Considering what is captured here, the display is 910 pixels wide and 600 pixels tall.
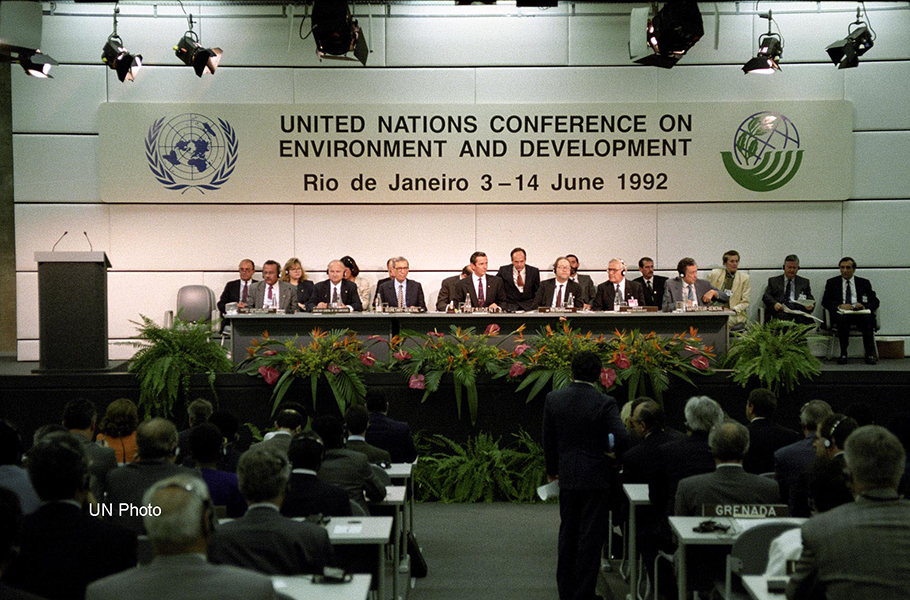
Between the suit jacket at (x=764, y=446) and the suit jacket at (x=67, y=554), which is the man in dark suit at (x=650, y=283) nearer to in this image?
the suit jacket at (x=764, y=446)

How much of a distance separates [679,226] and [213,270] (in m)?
5.76

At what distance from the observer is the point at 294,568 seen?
2.91 metres

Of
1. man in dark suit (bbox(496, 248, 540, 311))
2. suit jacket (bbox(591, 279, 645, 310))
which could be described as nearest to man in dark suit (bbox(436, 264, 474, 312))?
man in dark suit (bbox(496, 248, 540, 311))

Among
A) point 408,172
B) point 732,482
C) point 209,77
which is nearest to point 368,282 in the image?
point 408,172

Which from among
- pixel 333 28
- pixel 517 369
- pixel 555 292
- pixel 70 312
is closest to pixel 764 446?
pixel 517 369

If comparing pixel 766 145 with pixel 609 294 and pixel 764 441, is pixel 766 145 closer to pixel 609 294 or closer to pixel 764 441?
pixel 609 294

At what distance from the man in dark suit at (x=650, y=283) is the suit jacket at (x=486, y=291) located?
170 centimetres

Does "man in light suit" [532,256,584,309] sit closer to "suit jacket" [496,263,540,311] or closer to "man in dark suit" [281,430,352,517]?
"suit jacket" [496,263,540,311]

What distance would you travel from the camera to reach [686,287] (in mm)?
9727

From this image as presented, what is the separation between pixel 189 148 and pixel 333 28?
2.87 meters

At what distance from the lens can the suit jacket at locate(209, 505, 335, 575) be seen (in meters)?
2.83

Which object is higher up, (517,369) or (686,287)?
(686,287)

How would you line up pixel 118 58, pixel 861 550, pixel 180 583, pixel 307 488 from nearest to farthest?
1. pixel 180 583
2. pixel 861 550
3. pixel 307 488
4. pixel 118 58

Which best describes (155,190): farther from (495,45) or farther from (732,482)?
(732,482)
